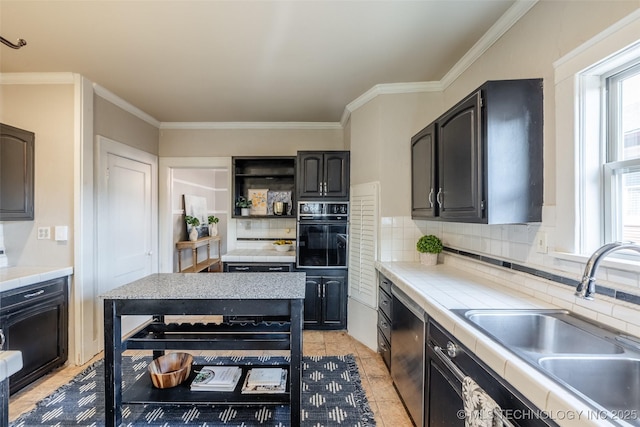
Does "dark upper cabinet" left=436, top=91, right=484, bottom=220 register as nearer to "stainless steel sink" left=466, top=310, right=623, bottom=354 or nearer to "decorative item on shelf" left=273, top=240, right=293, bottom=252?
"stainless steel sink" left=466, top=310, right=623, bottom=354

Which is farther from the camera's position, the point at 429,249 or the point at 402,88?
the point at 402,88

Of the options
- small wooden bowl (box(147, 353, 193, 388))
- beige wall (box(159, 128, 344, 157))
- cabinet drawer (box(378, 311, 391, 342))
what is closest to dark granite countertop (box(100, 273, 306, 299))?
small wooden bowl (box(147, 353, 193, 388))

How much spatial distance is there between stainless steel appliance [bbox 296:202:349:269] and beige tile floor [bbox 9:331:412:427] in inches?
32.9

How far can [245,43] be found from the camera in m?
2.19

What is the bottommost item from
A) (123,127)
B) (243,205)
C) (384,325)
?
(384,325)

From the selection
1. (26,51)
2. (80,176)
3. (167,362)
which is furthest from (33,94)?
(167,362)

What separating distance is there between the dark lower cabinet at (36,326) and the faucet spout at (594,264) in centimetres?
341

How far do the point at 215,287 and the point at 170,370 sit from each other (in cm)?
76

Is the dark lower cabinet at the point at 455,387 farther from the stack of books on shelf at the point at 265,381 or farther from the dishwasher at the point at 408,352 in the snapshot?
the stack of books on shelf at the point at 265,381

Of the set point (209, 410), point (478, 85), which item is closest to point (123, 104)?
point (209, 410)

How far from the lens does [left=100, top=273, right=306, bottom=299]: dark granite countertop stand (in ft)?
5.71

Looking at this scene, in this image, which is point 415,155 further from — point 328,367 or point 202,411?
point 202,411

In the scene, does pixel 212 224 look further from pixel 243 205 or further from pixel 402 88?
pixel 402 88

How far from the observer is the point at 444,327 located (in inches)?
55.9
